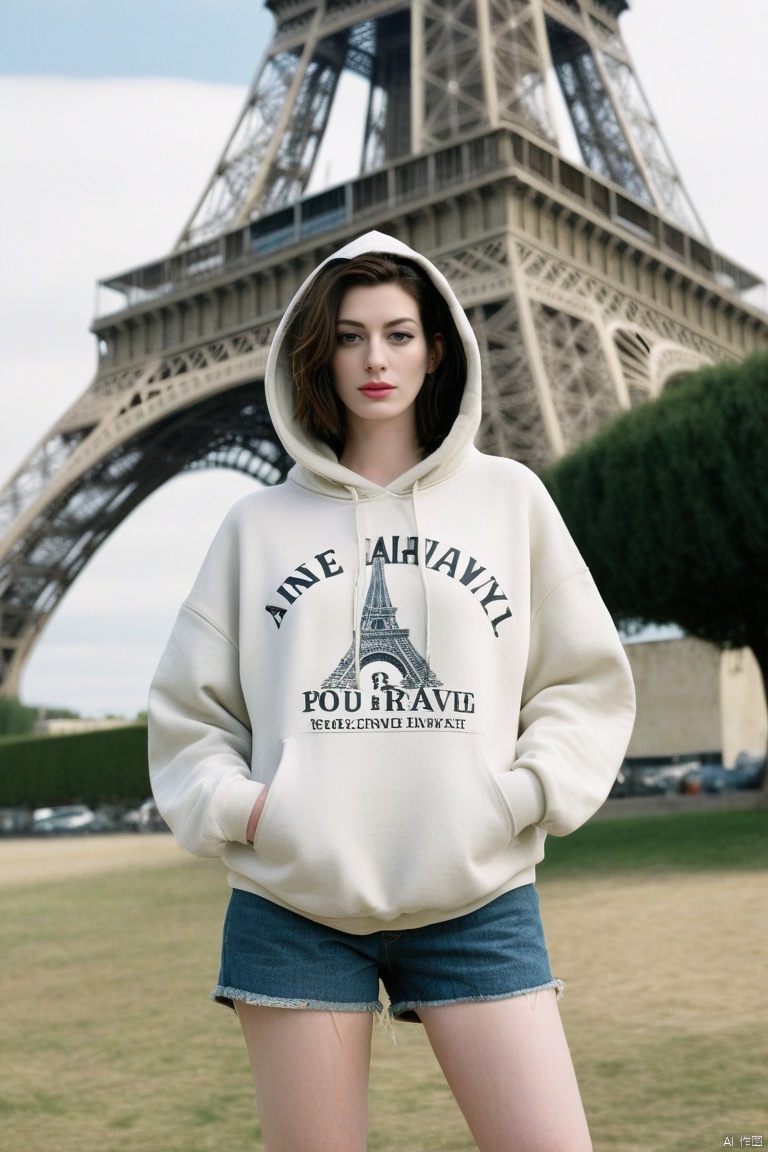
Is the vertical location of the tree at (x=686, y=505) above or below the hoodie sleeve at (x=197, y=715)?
above

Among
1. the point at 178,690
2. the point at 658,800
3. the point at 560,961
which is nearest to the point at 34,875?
the point at 560,961

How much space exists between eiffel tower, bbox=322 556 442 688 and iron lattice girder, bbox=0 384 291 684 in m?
27.8

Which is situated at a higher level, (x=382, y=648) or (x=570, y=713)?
(x=382, y=648)

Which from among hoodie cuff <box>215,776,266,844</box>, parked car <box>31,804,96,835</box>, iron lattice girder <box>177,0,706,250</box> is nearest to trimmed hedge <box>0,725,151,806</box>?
parked car <box>31,804,96,835</box>

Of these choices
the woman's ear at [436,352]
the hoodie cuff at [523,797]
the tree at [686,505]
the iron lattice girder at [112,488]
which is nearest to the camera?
the hoodie cuff at [523,797]

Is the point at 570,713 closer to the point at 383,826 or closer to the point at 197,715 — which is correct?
the point at 383,826

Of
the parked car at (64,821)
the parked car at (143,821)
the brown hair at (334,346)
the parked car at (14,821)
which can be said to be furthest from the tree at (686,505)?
the parked car at (14,821)

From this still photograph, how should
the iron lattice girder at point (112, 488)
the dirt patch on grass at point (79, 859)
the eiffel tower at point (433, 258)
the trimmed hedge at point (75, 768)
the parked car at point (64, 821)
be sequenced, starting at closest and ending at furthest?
the dirt patch on grass at point (79, 859) → the eiffel tower at point (433, 258) → the iron lattice girder at point (112, 488) → the parked car at point (64, 821) → the trimmed hedge at point (75, 768)

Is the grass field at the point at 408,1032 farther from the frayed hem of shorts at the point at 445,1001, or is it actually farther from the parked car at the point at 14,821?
the parked car at the point at 14,821

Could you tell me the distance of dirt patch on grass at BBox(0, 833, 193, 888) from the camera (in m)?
17.1

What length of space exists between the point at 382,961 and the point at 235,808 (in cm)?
33

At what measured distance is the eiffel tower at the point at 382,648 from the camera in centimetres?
180

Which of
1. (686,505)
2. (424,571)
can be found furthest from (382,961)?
(686,505)

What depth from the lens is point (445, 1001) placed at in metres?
1.71
